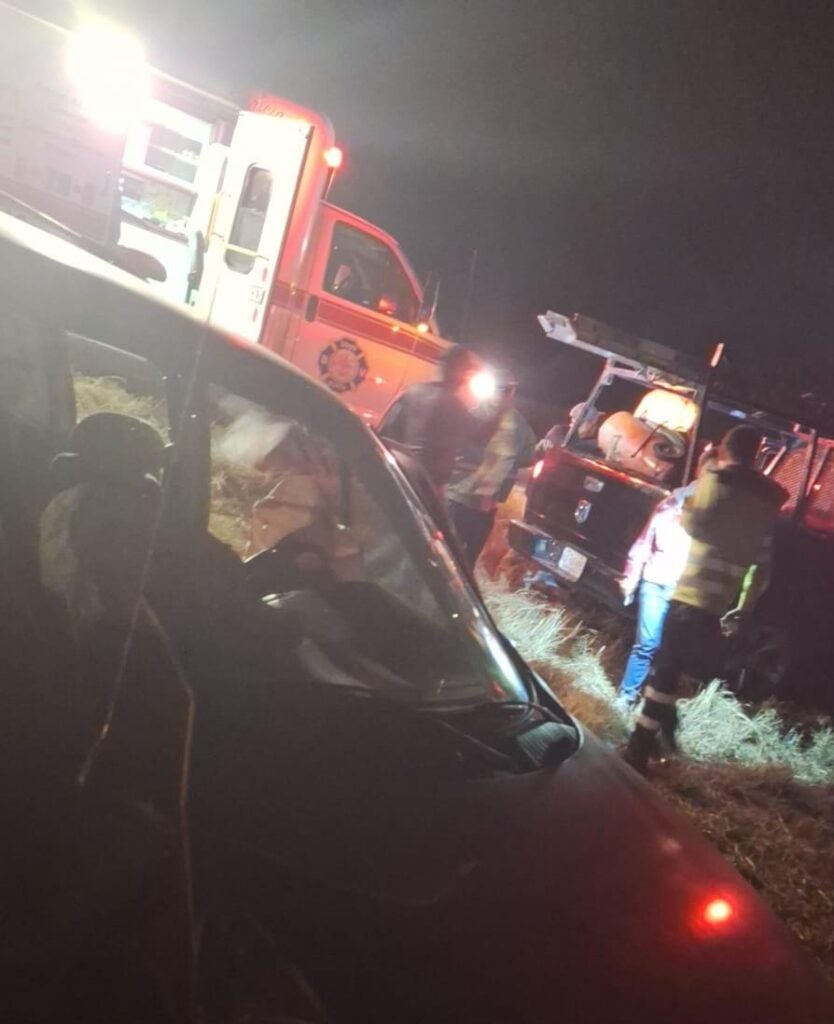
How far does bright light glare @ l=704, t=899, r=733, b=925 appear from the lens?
6.50ft

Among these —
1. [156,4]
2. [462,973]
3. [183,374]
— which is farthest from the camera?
[156,4]

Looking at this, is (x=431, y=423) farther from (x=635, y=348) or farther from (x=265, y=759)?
(x=265, y=759)

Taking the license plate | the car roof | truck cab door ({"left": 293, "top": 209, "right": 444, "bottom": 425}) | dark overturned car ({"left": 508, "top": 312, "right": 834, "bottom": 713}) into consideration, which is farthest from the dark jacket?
truck cab door ({"left": 293, "top": 209, "right": 444, "bottom": 425})

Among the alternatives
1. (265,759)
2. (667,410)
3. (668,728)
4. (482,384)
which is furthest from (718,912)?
(667,410)

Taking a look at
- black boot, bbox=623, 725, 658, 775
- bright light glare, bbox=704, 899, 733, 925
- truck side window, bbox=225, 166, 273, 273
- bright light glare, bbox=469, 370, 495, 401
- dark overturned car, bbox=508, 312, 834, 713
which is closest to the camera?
bright light glare, bbox=704, 899, 733, 925

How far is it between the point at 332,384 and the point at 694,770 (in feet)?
14.2

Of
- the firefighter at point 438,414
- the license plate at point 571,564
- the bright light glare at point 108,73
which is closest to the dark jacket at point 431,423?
the firefighter at point 438,414

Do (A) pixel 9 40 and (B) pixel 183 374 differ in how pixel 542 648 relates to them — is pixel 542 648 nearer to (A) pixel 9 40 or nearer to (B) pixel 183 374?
A: (B) pixel 183 374

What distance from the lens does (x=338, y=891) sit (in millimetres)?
1526

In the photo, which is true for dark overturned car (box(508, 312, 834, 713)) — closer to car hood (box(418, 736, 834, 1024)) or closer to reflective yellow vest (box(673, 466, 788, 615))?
reflective yellow vest (box(673, 466, 788, 615))

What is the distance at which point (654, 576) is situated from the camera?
5.66m

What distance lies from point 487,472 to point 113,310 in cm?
399

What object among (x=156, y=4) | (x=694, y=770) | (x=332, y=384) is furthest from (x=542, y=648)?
(x=156, y=4)

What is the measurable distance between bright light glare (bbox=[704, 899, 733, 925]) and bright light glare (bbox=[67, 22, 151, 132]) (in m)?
7.04
